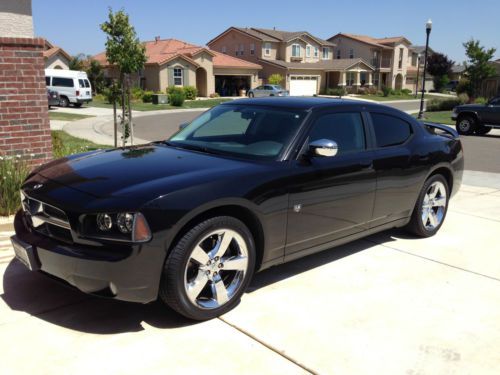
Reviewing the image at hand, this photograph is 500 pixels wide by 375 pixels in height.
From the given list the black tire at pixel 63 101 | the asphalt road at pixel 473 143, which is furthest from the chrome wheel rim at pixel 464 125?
the black tire at pixel 63 101

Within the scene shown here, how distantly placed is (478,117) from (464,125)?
2.17ft

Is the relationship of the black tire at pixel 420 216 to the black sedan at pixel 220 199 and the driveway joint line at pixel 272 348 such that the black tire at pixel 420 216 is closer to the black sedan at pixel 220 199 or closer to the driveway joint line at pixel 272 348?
the black sedan at pixel 220 199

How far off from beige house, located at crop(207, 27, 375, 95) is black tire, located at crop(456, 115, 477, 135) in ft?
114

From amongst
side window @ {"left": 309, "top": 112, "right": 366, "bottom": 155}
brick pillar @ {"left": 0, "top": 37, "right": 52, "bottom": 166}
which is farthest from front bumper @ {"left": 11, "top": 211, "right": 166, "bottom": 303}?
brick pillar @ {"left": 0, "top": 37, "right": 52, "bottom": 166}

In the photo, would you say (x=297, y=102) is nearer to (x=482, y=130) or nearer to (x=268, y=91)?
(x=482, y=130)

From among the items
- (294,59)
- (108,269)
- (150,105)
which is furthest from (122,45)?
(294,59)

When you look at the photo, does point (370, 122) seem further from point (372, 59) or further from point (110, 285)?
point (372, 59)

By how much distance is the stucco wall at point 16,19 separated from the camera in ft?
22.1

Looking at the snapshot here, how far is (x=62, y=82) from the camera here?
31266mm

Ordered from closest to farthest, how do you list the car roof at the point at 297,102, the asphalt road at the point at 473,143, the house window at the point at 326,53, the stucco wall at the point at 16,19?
the car roof at the point at 297,102 → the stucco wall at the point at 16,19 → the asphalt road at the point at 473,143 → the house window at the point at 326,53

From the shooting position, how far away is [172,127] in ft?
69.5

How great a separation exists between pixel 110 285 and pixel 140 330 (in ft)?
1.63

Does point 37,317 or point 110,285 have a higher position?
point 110,285

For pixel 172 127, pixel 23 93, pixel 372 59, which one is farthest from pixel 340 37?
pixel 23 93
